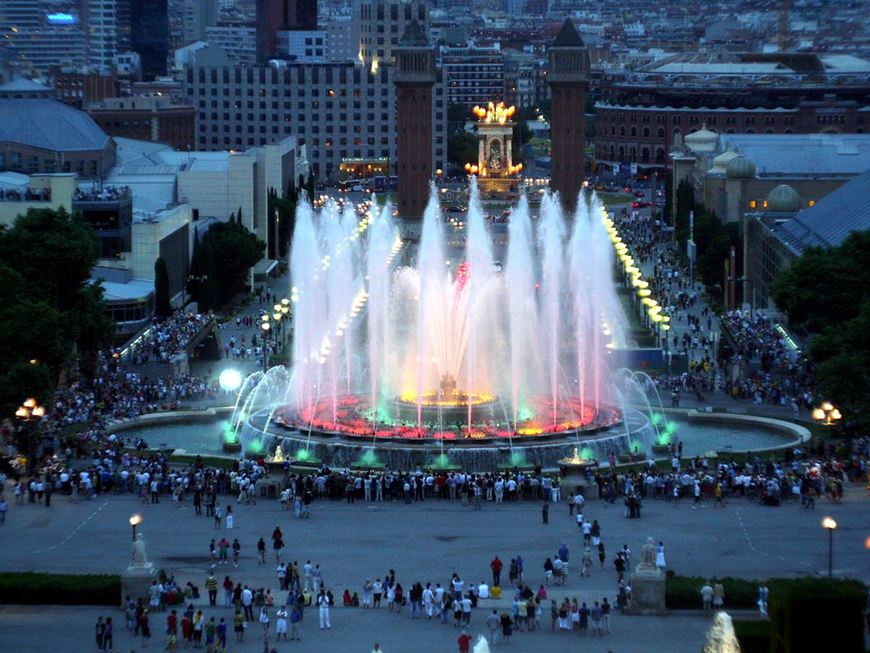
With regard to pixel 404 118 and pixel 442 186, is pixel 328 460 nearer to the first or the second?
pixel 404 118

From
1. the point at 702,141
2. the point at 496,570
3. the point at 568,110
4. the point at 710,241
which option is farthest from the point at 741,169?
the point at 496,570

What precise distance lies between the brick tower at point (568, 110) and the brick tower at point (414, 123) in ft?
31.1

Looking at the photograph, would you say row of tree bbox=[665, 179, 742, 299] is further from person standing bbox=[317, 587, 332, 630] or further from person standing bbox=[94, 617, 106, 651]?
person standing bbox=[94, 617, 106, 651]

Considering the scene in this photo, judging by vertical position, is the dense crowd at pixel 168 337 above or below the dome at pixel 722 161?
below

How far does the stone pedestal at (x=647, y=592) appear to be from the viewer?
3881cm

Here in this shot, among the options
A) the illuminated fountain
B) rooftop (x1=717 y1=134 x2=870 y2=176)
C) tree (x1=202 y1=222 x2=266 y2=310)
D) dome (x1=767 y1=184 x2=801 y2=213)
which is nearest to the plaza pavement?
the illuminated fountain

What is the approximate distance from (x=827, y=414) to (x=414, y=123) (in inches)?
4087

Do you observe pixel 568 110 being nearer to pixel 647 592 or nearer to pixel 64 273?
pixel 64 273

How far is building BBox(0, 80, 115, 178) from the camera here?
10550cm

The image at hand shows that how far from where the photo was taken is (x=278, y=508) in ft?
161

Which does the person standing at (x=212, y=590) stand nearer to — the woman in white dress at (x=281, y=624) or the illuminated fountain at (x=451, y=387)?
the woman in white dress at (x=281, y=624)

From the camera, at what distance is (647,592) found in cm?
3888

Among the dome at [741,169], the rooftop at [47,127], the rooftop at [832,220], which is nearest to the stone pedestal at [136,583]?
the rooftop at [832,220]

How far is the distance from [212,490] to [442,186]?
141450 mm
